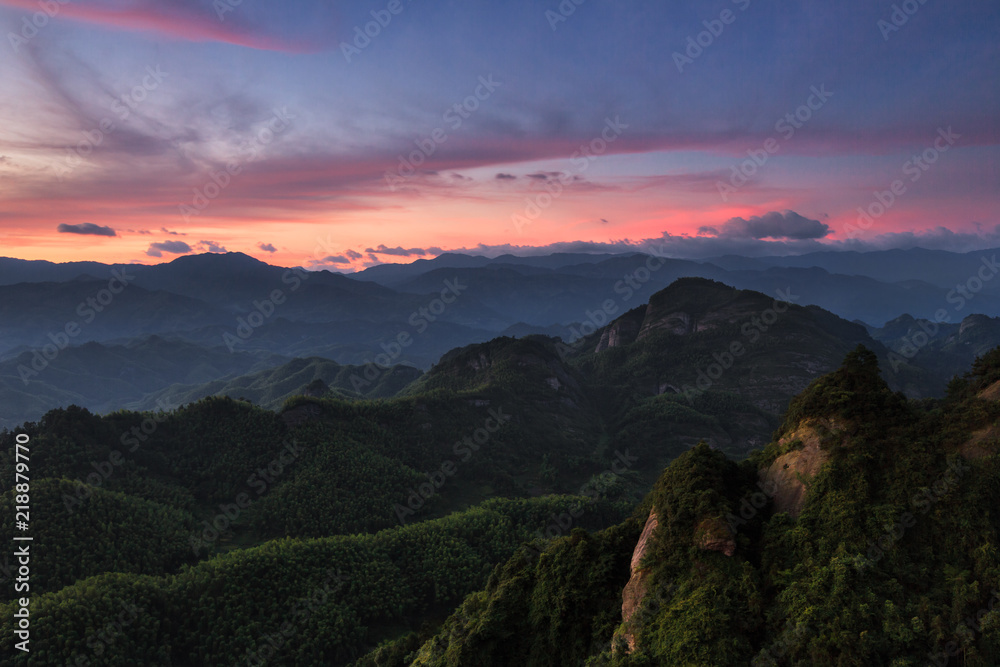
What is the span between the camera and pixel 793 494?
22.0 m

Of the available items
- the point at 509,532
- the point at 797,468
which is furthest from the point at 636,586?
the point at 509,532

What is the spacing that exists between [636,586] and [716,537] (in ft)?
13.9

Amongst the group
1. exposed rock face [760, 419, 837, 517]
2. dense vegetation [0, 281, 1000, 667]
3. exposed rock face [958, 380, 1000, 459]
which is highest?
exposed rock face [958, 380, 1000, 459]

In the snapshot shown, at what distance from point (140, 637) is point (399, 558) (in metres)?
23.1

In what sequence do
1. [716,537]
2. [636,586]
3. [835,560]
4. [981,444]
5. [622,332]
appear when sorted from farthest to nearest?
[622,332] → [636,586] → [716,537] → [981,444] → [835,560]

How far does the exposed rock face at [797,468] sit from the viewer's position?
858 inches

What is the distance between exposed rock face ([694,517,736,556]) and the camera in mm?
20188

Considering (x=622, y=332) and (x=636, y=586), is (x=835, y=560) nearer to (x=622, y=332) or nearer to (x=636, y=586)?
(x=636, y=586)

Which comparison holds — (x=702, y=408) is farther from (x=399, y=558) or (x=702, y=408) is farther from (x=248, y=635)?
(x=248, y=635)

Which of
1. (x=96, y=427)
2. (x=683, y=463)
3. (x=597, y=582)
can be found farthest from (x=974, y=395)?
(x=96, y=427)

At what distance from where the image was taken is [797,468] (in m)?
22.6

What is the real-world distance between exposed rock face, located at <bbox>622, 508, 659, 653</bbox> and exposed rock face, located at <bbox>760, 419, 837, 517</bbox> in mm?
5816

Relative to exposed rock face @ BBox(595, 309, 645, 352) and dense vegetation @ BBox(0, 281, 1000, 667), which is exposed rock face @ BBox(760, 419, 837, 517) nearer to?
dense vegetation @ BBox(0, 281, 1000, 667)

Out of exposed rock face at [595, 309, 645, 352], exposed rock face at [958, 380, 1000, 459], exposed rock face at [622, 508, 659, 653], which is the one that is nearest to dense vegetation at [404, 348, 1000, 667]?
exposed rock face at [958, 380, 1000, 459]
